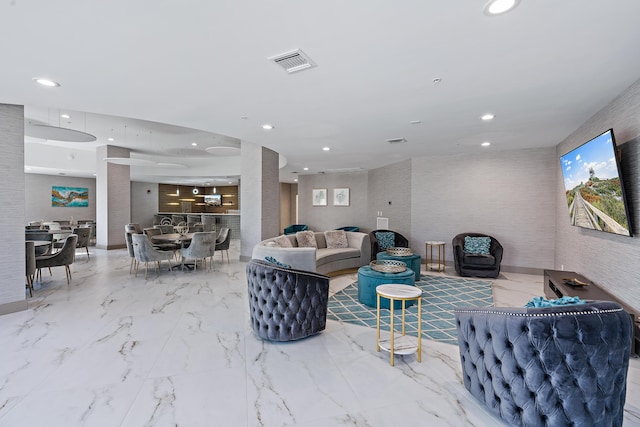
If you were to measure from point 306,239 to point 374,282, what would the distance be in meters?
2.65

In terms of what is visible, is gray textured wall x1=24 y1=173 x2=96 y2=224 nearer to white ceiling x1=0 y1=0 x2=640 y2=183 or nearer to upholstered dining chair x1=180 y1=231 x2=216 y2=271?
upholstered dining chair x1=180 y1=231 x2=216 y2=271

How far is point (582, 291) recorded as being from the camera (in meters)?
3.78

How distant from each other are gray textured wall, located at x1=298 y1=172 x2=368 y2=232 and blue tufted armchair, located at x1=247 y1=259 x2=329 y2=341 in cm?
755

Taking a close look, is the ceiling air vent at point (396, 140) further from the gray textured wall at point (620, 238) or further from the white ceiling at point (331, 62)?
the gray textured wall at point (620, 238)

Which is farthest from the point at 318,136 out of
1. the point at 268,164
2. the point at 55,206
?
the point at 55,206

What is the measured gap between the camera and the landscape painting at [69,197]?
12.5 m

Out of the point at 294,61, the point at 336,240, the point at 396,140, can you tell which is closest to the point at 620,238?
the point at 396,140

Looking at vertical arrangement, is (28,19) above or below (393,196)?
above

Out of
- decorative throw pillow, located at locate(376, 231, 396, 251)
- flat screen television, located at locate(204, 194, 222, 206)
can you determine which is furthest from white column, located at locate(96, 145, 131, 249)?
decorative throw pillow, located at locate(376, 231, 396, 251)

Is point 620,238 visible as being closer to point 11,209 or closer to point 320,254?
point 320,254

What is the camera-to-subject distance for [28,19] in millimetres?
2219

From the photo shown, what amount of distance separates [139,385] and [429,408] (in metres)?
2.32

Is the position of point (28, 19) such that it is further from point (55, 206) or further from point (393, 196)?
point (55, 206)

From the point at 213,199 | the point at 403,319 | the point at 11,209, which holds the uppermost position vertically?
the point at 213,199
